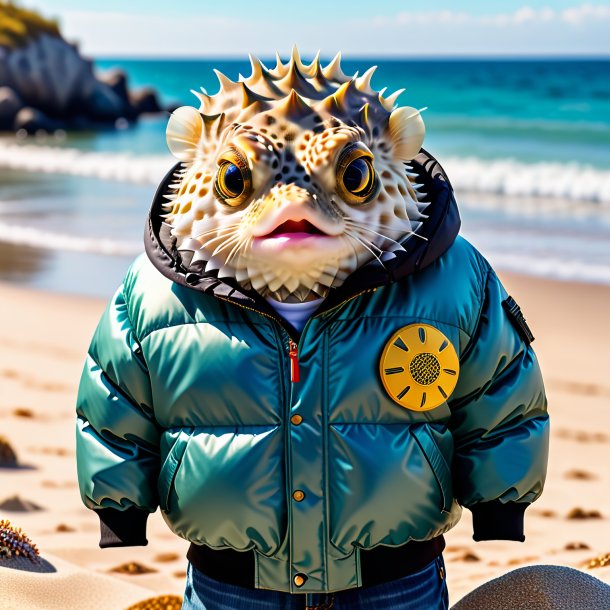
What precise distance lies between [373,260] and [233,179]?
13.4 inches

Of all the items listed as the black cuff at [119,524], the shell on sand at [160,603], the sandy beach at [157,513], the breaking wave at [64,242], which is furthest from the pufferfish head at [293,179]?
the breaking wave at [64,242]

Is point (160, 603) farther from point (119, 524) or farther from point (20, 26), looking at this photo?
point (20, 26)

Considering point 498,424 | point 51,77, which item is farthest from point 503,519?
point 51,77

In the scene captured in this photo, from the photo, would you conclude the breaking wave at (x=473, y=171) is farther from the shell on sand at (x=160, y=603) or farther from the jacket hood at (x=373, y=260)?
the jacket hood at (x=373, y=260)

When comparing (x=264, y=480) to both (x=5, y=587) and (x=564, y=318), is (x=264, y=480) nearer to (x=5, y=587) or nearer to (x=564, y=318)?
(x=5, y=587)

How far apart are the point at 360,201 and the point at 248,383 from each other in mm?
459

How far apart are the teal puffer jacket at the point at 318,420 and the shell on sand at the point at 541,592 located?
531 mm

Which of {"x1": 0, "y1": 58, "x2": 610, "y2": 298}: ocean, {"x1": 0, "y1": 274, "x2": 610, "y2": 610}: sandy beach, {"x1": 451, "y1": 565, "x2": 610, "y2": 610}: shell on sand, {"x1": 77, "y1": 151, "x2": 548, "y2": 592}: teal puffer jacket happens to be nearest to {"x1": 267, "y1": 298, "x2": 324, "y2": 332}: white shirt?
{"x1": 77, "y1": 151, "x2": 548, "y2": 592}: teal puffer jacket

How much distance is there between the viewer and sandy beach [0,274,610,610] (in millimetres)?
4297

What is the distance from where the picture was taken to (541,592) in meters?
3.01

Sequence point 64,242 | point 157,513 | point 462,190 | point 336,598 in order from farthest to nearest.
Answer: point 462,190 < point 64,242 < point 157,513 < point 336,598

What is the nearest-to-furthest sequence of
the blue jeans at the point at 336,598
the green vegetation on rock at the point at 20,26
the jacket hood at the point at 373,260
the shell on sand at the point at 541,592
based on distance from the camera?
the jacket hood at the point at 373,260 → the blue jeans at the point at 336,598 → the shell on sand at the point at 541,592 → the green vegetation on rock at the point at 20,26

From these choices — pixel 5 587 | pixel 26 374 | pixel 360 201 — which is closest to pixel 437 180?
pixel 360 201

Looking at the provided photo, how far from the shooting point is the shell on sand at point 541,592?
9.78ft
